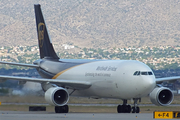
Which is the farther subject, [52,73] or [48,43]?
[48,43]

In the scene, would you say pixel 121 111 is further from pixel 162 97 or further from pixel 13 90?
pixel 13 90

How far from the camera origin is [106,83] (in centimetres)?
3719

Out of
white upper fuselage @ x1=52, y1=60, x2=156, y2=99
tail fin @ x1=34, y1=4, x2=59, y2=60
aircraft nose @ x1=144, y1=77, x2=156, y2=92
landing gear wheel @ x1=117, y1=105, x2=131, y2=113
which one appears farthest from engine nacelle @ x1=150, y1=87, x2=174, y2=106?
tail fin @ x1=34, y1=4, x2=59, y2=60

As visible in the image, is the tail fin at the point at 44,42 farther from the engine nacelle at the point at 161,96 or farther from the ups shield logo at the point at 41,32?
the engine nacelle at the point at 161,96

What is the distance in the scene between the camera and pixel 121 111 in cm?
3875

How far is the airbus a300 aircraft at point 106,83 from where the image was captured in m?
35.4

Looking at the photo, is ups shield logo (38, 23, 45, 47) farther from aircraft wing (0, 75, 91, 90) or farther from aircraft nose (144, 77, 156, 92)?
aircraft nose (144, 77, 156, 92)

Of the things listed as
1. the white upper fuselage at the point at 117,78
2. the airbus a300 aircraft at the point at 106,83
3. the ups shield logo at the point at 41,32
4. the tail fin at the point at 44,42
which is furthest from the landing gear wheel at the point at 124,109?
the ups shield logo at the point at 41,32

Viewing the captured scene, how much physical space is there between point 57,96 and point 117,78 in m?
4.72

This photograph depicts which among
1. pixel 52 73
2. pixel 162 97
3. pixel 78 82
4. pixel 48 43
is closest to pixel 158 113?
pixel 162 97

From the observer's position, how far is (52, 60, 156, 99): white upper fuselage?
115 feet

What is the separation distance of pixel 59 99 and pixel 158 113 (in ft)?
33.3

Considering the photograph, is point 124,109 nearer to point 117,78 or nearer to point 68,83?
point 117,78

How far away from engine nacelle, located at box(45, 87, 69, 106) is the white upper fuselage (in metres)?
2.79
